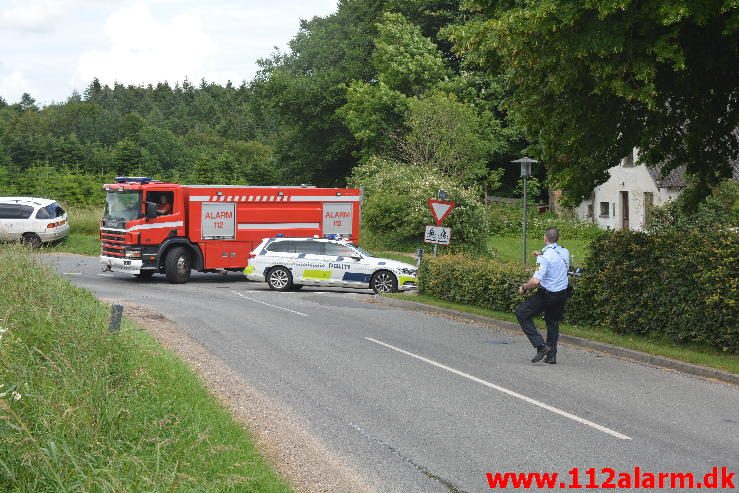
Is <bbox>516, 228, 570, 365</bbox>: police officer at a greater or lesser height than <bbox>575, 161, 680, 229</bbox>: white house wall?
lesser

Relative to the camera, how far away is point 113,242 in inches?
1133

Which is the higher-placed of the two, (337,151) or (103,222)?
(337,151)

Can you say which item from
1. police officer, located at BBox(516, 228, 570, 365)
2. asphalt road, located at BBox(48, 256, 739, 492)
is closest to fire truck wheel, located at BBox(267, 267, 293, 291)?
asphalt road, located at BBox(48, 256, 739, 492)

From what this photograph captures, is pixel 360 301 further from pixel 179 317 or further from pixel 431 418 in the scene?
pixel 431 418

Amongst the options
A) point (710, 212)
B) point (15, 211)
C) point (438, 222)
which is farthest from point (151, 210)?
point (710, 212)

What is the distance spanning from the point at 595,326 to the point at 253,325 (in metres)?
6.15

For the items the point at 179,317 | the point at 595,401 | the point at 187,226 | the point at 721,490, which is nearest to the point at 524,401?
the point at 595,401

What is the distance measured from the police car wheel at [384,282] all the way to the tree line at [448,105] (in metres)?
8.38

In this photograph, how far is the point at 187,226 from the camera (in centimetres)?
2862

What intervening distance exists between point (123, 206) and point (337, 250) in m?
6.62

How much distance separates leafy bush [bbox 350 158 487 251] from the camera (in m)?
36.4

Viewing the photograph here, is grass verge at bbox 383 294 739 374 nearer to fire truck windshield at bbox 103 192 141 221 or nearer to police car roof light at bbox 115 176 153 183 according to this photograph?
fire truck windshield at bbox 103 192 141 221

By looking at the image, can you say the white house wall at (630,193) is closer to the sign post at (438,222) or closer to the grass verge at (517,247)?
the grass verge at (517,247)

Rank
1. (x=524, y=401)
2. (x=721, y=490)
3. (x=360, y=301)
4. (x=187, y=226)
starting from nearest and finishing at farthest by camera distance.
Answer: (x=721, y=490) < (x=524, y=401) < (x=360, y=301) < (x=187, y=226)
